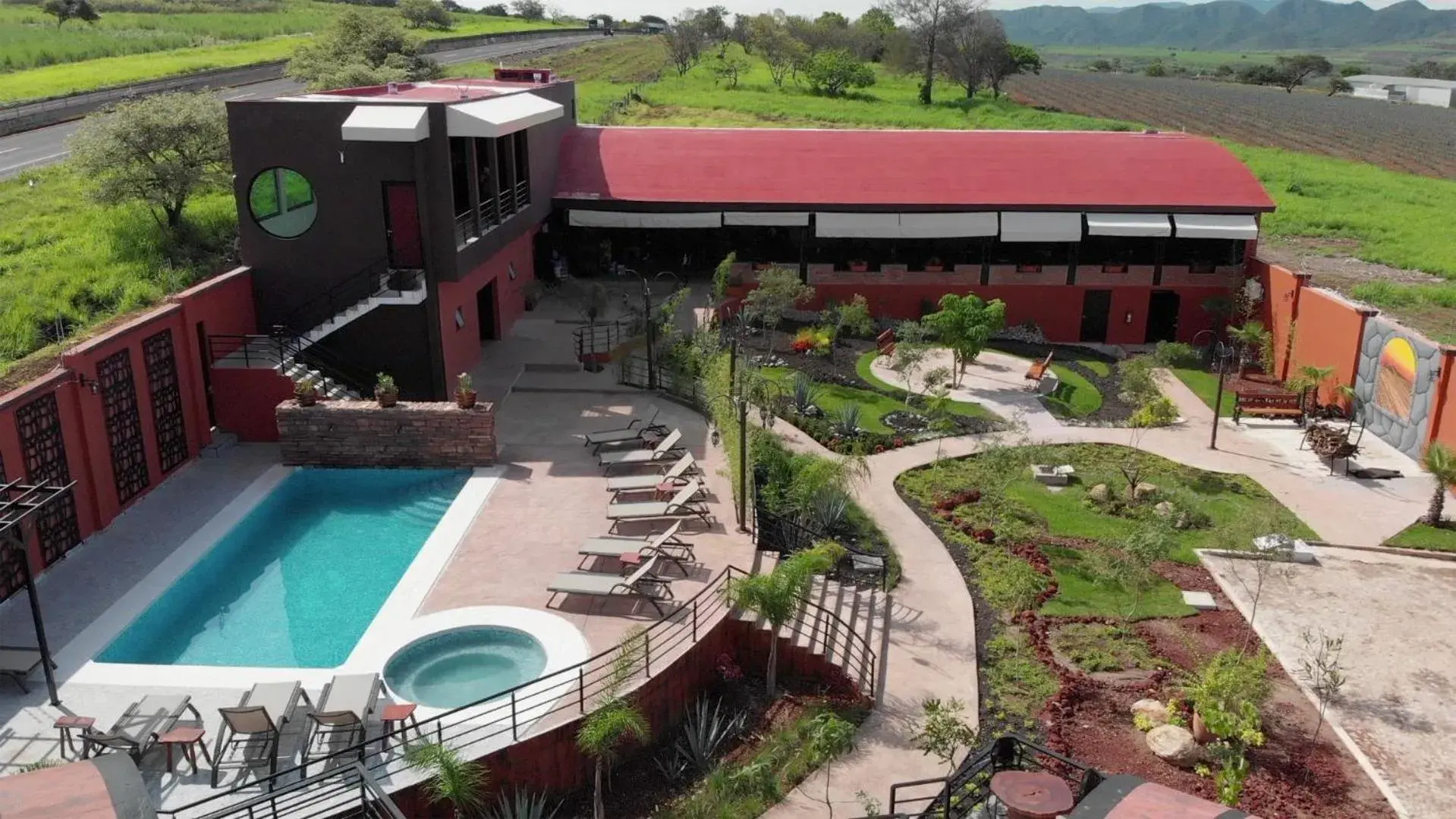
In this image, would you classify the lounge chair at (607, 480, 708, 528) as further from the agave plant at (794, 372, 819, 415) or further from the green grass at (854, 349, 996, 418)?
the green grass at (854, 349, 996, 418)

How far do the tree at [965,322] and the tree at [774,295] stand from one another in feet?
11.8

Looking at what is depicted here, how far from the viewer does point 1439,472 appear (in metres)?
18.9

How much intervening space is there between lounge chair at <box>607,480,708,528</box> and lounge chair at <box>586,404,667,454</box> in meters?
Answer: 2.53

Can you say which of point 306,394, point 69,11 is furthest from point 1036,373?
point 69,11

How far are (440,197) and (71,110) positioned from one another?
85.5 feet

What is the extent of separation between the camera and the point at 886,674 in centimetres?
1471

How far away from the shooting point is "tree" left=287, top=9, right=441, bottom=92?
138 ft

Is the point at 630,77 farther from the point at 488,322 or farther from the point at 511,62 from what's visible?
the point at 488,322

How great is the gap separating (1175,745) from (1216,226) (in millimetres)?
20476

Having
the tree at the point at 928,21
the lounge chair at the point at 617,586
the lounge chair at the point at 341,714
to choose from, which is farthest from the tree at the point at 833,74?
the lounge chair at the point at 341,714

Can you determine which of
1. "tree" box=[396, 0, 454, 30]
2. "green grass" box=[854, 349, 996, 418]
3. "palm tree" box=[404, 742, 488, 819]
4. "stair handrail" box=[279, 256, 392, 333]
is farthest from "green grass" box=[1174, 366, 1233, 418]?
"tree" box=[396, 0, 454, 30]

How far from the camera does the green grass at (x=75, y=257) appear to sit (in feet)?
68.3

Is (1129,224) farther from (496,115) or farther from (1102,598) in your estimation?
(496,115)

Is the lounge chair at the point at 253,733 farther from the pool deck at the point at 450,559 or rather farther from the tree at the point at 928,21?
the tree at the point at 928,21
